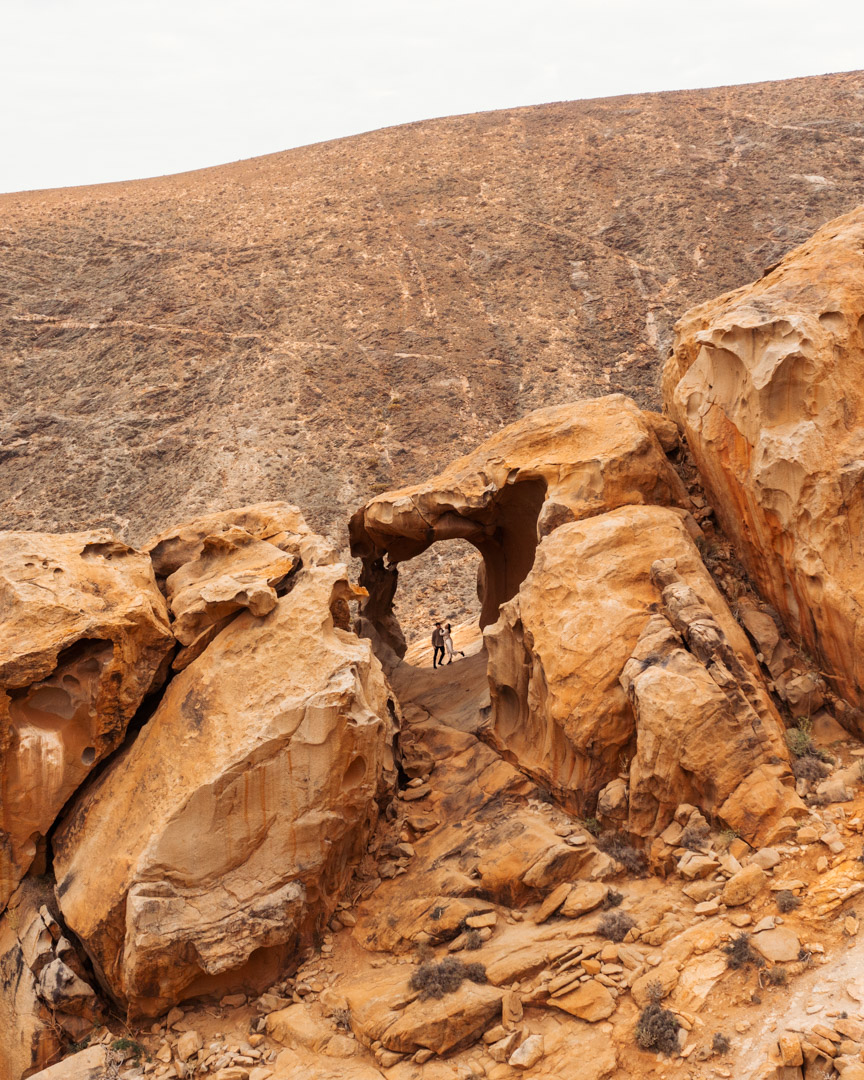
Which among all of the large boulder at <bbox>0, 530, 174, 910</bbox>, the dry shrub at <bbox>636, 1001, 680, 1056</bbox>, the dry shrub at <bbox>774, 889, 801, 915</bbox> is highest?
the large boulder at <bbox>0, 530, 174, 910</bbox>

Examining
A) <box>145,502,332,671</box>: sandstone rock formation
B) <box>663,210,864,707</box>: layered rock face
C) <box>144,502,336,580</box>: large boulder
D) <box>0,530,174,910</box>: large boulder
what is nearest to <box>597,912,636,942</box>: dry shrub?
<box>663,210,864,707</box>: layered rock face

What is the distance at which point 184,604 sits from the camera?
→ 11711 mm

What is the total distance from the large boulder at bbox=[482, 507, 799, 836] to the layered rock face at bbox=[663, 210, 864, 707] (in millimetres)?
931

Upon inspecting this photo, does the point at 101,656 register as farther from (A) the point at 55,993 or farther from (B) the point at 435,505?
(B) the point at 435,505

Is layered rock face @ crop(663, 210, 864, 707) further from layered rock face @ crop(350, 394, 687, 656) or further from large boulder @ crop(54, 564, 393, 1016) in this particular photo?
large boulder @ crop(54, 564, 393, 1016)

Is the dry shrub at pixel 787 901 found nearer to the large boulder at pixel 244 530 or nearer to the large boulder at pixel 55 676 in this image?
the large boulder at pixel 244 530

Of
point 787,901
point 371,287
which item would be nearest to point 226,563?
point 787,901

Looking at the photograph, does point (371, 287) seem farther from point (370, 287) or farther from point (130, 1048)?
point (130, 1048)

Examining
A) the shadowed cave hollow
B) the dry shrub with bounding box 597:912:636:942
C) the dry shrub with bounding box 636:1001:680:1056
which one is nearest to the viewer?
the dry shrub with bounding box 636:1001:680:1056

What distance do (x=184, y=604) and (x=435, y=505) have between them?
4.76 m

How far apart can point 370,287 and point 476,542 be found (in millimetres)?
28698

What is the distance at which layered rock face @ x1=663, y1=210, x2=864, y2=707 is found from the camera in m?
10.7

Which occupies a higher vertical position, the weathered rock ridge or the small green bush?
the weathered rock ridge

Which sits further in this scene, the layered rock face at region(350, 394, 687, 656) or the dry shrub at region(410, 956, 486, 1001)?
the layered rock face at region(350, 394, 687, 656)
